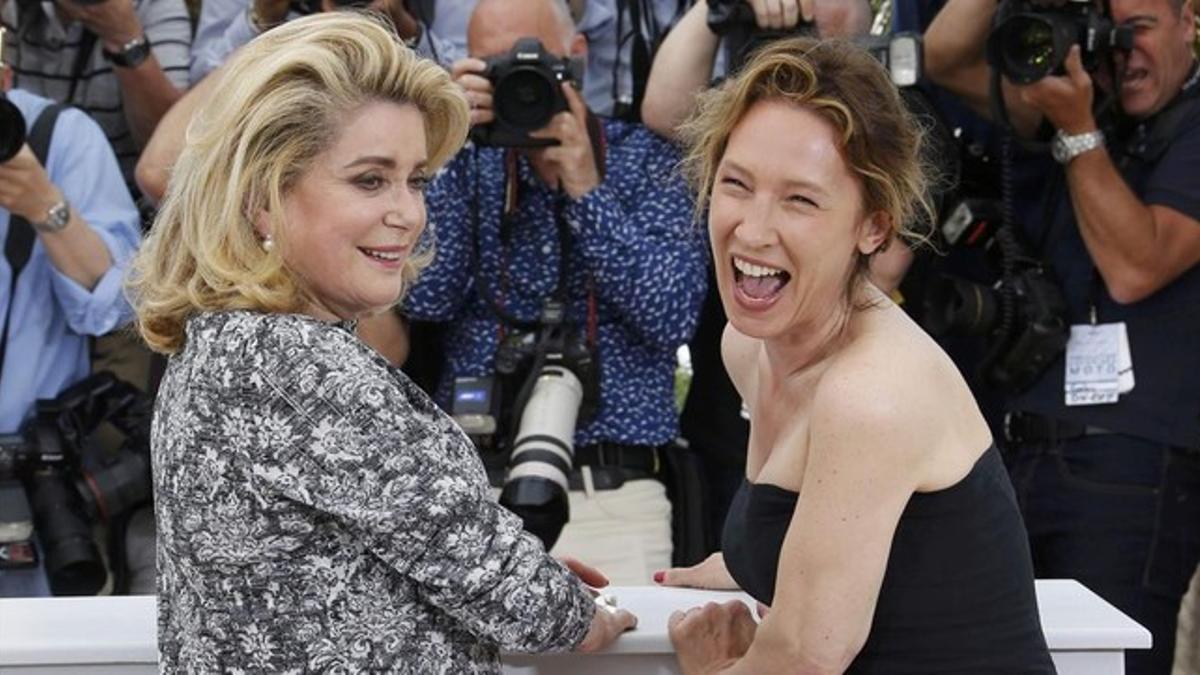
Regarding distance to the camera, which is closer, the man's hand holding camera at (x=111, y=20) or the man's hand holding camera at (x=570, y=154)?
the man's hand holding camera at (x=570, y=154)

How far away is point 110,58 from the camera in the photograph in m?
3.80

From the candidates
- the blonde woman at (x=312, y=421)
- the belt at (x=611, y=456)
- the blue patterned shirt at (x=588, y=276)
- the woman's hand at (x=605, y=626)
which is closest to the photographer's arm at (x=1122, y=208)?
the blue patterned shirt at (x=588, y=276)

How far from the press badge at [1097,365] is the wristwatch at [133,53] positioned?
2.01 m

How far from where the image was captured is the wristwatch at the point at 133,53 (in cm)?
376

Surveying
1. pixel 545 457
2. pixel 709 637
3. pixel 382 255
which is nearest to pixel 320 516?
pixel 382 255

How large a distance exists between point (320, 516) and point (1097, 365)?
6.77 feet

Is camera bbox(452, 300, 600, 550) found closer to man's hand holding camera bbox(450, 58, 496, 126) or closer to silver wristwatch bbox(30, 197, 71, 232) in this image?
man's hand holding camera bbox(450, 58, 496, 126)

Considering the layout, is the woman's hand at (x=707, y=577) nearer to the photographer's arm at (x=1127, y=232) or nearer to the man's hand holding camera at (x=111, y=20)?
the photographer's arm at (x=1127, y=232)

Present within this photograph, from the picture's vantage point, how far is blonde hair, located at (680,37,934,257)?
1.98 m

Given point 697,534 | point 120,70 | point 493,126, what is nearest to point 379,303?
point 493,126

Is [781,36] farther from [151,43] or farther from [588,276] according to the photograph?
[151,43]

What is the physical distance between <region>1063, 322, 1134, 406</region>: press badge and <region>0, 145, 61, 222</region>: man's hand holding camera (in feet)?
6.62

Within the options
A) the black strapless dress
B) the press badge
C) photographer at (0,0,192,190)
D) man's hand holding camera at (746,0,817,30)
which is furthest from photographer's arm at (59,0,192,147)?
the black strapless dress

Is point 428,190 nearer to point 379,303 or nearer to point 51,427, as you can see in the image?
point 51,427
